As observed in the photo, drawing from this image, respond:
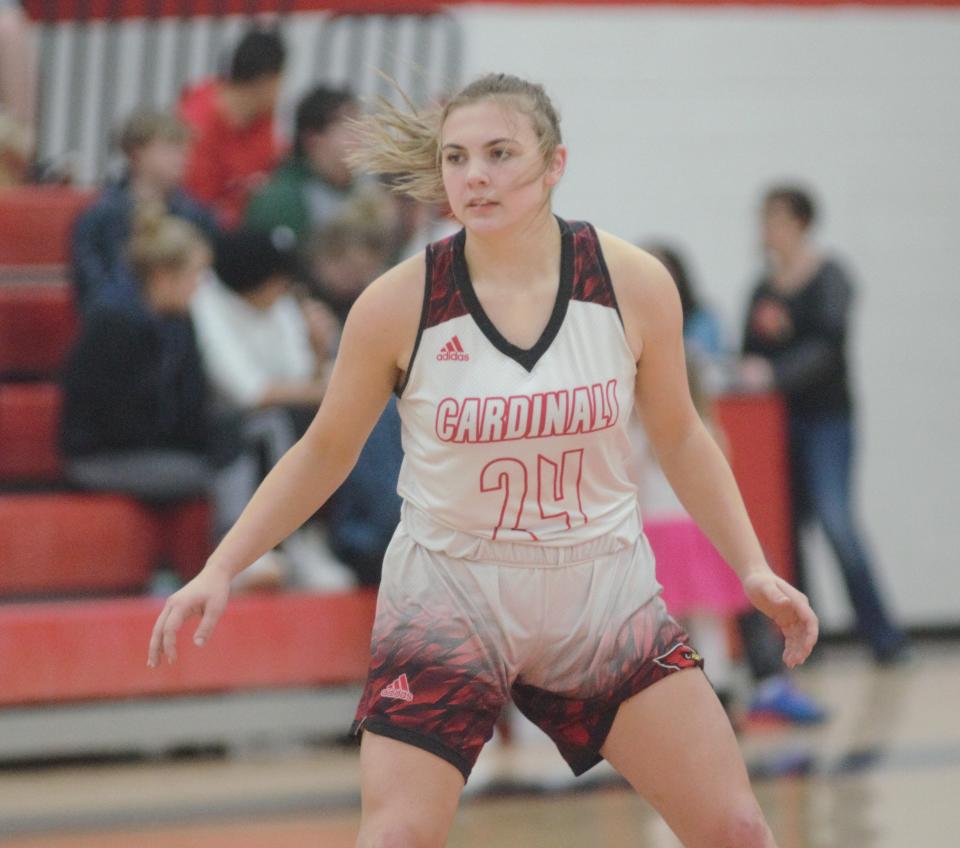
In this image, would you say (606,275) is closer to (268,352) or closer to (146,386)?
(146,386)

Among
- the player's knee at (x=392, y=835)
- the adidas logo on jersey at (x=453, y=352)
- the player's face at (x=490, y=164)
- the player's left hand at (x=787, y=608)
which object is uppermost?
the player's face at (x=490, y=164)

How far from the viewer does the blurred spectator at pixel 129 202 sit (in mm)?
6465

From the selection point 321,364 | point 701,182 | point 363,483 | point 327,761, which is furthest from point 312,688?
point 701,182

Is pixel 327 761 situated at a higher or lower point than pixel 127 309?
lower

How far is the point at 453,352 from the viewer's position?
9.17ft

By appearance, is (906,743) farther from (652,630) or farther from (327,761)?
(652,630)

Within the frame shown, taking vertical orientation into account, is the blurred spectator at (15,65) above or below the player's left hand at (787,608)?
above

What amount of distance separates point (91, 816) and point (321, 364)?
204 cm

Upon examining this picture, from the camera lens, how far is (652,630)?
2.86 m

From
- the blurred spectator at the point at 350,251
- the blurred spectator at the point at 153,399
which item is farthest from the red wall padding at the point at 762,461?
the blurred spectator at the point at 153,399

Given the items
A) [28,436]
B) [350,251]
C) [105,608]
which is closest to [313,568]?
[105,608]

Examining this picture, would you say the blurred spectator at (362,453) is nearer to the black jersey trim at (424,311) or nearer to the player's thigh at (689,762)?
the black jersey trim at (424,311)

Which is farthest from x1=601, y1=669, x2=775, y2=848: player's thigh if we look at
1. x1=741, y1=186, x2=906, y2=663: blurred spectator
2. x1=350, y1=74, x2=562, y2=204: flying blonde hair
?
x1=741, y1=186, x2=906, y2=663: blurred spectator

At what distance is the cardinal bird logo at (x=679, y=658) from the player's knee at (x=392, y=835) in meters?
0.49
